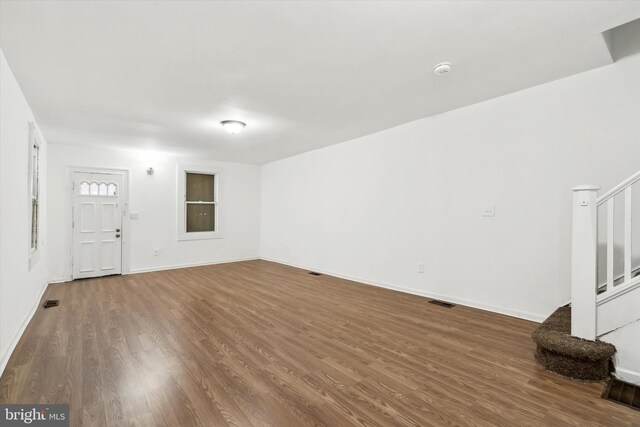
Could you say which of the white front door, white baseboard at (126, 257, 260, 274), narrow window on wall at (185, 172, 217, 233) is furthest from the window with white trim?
the white front door

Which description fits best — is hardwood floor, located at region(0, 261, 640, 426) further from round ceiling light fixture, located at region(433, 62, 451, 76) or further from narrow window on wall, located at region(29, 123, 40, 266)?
round ceiling light fixture, located at region(433, 62, 451, 76)

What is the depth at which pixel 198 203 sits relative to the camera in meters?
6.85

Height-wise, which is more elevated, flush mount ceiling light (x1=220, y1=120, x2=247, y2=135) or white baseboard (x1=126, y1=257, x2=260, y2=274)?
flush mount ceiling light (x1=220, y1=120, x2=247, y2=135)

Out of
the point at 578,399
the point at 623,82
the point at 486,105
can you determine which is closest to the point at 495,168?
the point at 486,105

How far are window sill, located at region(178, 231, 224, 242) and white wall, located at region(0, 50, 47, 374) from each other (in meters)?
3.07

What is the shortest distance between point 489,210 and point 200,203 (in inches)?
235

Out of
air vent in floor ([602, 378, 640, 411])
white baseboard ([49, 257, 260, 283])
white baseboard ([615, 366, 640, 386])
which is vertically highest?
white baseboard ([615, 366, 640, 386])

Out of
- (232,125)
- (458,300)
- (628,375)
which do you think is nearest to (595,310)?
(628,375)

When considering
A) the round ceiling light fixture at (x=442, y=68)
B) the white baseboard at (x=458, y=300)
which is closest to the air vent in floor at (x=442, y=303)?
the white baseboard at (x=458, y=300)

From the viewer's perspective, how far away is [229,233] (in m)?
7.23

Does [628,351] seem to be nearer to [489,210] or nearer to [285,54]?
[489,210]

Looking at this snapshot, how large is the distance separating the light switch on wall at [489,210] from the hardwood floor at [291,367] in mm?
1177

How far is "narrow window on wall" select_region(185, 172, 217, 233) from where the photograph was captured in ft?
22.1

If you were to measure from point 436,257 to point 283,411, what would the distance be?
2971mm
